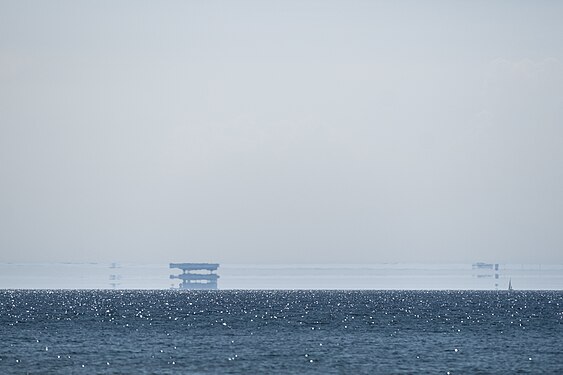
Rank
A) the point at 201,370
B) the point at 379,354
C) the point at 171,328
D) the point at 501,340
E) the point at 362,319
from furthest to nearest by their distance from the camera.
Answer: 1. the point at 362,319
2. the point at 171,328
3. the point at 501,340
4. the point at 379,354
5. the point at 201,370

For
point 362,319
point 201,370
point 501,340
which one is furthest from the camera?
point 362,319

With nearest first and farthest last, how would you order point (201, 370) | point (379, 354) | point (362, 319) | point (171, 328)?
point (201, 370) → point (379, 354) → point (171, 328) → point (362, 319)

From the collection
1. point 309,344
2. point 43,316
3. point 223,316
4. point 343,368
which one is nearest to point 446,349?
point 309,344

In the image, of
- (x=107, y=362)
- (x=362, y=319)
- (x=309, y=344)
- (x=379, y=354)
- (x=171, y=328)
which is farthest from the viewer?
(x=362, y=319)

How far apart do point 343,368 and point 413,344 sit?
88.5 ft

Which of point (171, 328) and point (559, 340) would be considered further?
point (171, 328)

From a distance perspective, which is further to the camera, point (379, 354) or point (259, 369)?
point (379, 354)

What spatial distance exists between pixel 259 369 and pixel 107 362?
13248 mm

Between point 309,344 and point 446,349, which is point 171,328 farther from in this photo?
point 446,349

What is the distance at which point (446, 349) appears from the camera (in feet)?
361

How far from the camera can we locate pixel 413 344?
116 meters

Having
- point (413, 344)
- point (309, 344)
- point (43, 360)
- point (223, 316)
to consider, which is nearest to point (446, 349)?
point (413, 344)

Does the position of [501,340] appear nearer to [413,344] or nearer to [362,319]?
[413,344]

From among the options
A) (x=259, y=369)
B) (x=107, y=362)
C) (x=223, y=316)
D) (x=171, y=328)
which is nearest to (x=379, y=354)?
(x=259, y=369)
